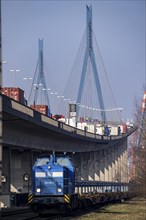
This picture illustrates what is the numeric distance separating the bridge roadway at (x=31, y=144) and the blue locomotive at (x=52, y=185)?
2231 millimetres

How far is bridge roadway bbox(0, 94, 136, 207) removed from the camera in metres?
41.7

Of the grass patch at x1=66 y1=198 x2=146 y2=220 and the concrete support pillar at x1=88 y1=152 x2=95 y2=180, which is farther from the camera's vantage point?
the concrete support pillar at x1=88 y1=152 x2=95 y2=180

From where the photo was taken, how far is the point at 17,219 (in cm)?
2755

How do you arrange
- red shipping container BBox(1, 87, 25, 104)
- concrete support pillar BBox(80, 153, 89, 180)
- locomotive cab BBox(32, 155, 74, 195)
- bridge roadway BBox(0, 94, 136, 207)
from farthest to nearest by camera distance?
concrete support pillar BBox(80, 153, 89, 180) < red shipping container BBox(1, 87, 25, 104) < bridge roadway BBox(0, 94, 136, 207) < locomotive cab BBox(32, 155, 74, 195)

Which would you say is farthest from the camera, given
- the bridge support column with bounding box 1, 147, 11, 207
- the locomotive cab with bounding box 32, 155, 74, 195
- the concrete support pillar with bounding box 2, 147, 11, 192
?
the concrete support pillar with bounding box 2, 147, 11, 192

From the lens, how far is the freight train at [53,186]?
2922cm

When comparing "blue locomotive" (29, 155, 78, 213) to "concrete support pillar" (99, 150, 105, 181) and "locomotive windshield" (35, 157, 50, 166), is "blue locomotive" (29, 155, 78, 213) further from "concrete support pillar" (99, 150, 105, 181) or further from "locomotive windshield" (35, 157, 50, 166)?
"concrete support pillar" (99, 150, 105, 181)

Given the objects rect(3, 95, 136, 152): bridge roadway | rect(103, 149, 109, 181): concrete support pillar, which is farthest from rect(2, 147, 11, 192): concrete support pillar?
rect(103, 149, 109, 181): concrete support pillar

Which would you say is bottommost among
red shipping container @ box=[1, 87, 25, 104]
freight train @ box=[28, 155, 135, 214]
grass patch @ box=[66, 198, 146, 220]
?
grass patch @ box=[66, 198, 146, 220]

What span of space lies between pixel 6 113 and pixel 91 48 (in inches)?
2371

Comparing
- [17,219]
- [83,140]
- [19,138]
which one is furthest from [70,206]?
[83,140]

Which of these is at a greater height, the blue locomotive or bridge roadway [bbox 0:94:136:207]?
bridge roadway [bbox 0:94:136:207]

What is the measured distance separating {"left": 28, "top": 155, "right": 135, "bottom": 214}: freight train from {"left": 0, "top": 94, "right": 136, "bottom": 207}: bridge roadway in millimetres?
2149

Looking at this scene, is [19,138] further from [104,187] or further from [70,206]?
[70,206]
